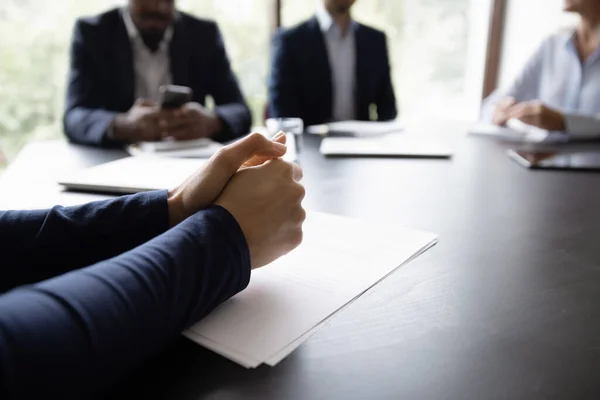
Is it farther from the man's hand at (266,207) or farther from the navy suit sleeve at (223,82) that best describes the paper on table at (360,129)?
the man's hand at (266,207)

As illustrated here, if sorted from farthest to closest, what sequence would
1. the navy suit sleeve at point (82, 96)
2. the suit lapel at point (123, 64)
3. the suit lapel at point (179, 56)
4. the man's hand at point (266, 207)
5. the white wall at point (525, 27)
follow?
the white wall at point (525, 27) < the suit lapel at point (179, 56) < the suit lapel at point (123, 64) < the navy suit sleeve at point (82, 96) < the man's hand at point (266, 207)

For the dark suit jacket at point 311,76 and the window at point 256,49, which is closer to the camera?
the dark suit jacket at point 311,76

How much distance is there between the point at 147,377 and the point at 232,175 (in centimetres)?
25

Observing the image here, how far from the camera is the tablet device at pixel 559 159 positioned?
40.2 inches

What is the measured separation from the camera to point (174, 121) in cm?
124

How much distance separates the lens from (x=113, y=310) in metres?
0.35

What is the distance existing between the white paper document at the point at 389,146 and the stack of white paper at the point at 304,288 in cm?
51

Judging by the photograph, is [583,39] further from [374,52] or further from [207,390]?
[207,390]

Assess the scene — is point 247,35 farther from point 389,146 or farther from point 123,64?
point 389,146

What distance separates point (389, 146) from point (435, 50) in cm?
218

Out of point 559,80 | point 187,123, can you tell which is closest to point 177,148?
point 187,123

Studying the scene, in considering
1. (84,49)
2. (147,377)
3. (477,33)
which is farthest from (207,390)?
(477,33)

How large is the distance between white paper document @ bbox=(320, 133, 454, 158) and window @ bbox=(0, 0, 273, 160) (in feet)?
3.65

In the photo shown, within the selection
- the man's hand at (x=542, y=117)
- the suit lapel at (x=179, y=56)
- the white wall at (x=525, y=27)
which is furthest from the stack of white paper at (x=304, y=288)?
the white wall at (x=525, y=27)
